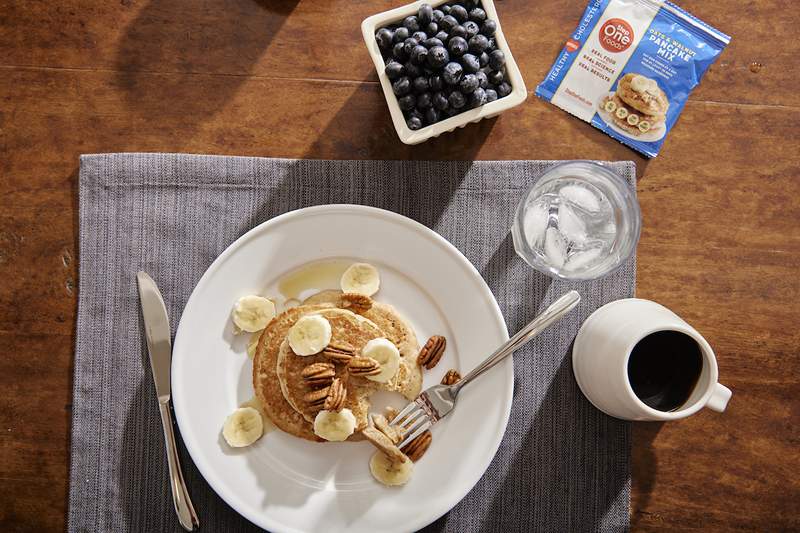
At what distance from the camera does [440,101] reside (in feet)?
4.39

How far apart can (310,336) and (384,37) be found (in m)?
0.67

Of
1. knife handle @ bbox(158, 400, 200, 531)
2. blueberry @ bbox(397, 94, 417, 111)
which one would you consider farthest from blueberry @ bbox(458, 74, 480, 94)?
knife handle @ bbox(158, 400, 200, 531)

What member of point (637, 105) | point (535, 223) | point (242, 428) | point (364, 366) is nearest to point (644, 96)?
point (637, 105)

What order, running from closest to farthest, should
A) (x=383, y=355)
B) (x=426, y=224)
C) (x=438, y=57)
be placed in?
(x=438, y=57), (x=383, y=355), (x=426, y=224)

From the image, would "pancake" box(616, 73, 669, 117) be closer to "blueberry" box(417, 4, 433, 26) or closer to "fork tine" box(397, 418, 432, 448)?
"blueberry" box(417, 4, 433, 26)

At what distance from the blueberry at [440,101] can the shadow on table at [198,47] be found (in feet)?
1.67

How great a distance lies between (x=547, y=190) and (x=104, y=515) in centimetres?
132

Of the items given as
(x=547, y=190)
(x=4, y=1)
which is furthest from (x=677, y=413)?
(x=4, y=1)

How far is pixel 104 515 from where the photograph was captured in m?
1.51

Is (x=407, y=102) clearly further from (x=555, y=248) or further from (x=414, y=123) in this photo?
(x=555, y=248)

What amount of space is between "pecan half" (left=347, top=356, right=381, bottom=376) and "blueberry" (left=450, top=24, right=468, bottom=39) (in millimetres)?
731

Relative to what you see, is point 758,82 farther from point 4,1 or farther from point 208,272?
point 4,1

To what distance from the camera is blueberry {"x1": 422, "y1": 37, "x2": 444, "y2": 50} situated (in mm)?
1324

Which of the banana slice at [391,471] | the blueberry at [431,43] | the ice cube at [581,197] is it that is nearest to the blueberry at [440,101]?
the blueberry at [431,43]
